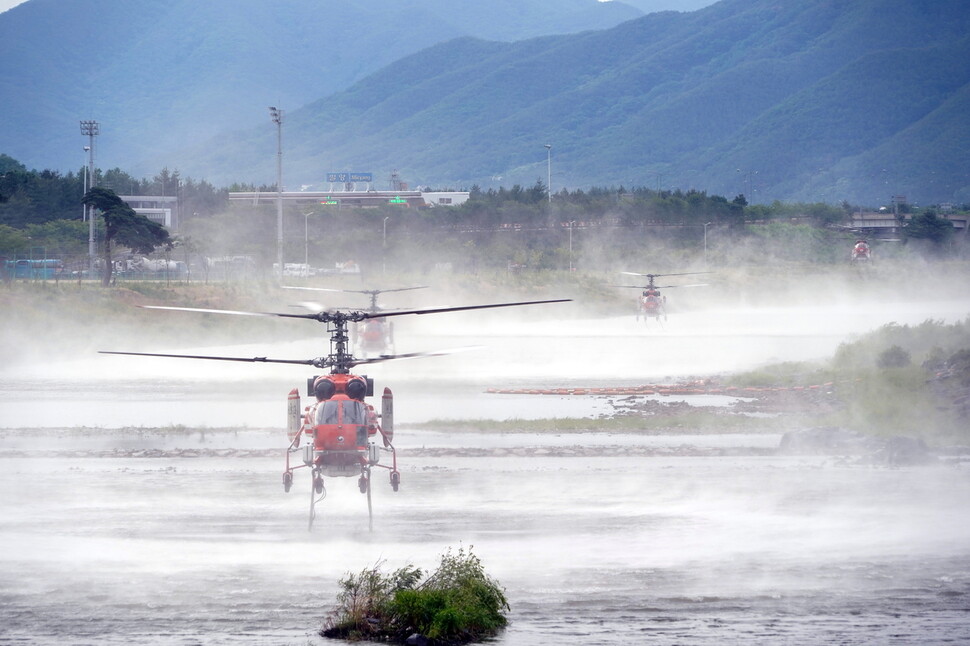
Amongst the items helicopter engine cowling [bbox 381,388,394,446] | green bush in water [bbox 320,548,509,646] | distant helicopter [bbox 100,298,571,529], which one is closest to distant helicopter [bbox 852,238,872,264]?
helicopter engine cowling [bbox 381,388,394,446]

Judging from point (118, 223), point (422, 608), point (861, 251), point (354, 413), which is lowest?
point (422, 608)

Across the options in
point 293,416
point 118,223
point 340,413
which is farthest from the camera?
point 118,223

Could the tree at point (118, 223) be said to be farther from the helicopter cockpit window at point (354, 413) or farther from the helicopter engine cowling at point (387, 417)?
the helicopter cockpit window at point (354, 413)

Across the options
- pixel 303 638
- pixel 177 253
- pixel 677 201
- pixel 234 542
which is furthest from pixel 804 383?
pixel 677 201

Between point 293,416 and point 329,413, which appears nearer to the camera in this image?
point 329,413

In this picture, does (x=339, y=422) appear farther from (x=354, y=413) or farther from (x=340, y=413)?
(x=354, y=413)

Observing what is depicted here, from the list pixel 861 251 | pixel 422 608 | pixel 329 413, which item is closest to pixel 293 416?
pixel 329 413

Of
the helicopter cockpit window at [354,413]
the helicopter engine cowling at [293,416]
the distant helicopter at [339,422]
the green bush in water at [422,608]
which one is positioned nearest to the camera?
the green bush in water at [422,608]

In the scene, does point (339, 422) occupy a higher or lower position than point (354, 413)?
lower

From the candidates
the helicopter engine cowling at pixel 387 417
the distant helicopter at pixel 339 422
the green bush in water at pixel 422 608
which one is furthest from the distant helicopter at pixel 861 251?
the green bush in water at pixel 422 608

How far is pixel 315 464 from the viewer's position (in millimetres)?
22109

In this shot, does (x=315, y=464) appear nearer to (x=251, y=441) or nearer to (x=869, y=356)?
(x=251, y=441)

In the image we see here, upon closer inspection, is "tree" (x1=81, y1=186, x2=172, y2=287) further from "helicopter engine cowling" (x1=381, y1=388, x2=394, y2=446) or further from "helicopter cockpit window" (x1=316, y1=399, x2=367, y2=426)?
"helicopter cockpit window" (x1=316, y1=399, x2=367, y2=426)

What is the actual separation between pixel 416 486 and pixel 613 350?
39602 millimetres
